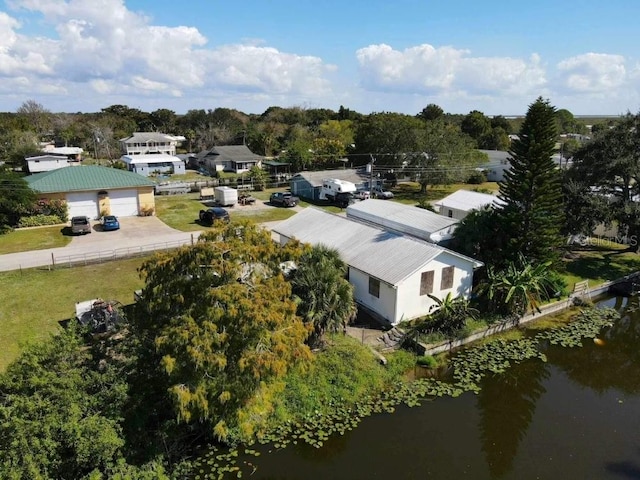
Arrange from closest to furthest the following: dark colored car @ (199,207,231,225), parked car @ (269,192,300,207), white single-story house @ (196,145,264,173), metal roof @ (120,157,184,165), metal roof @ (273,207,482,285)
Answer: metal roof @ (273,207,482,285)
dark colored car @ (199,207,231,225)
parked car @ (269,192,300,207)
metal roof @ (120,157,184,165)
white single-story house @ (196,145,264,173)

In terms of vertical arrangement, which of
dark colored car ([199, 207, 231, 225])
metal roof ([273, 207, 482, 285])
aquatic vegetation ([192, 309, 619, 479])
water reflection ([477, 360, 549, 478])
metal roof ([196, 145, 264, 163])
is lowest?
water reflection ([477, 360, 549, 478])

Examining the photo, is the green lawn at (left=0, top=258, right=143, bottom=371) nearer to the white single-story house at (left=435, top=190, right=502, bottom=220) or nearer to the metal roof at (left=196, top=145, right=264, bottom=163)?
the white single-story house at (left=435, top=190, right=502, bottom=220)

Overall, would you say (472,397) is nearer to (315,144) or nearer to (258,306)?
(258,306)

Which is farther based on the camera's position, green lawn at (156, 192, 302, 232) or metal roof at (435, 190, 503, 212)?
green lawn at (156, 192, 302, 232)

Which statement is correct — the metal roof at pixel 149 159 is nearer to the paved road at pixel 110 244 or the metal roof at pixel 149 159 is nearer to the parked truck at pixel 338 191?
the paved road at pixel 110 244

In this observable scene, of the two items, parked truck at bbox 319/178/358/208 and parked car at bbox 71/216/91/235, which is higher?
parked truck at bbox 319/178/358/208

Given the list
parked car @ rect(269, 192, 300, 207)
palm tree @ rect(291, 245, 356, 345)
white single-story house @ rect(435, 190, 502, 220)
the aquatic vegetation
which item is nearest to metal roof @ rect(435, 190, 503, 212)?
white single-story house @ rect(435, 190, 502, 220)

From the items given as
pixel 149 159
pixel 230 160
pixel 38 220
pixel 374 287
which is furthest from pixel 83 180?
pixel 374 287

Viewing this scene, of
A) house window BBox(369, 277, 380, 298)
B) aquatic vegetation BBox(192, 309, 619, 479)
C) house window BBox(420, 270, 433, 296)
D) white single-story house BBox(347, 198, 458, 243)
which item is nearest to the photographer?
aquatic vegetation BBox(192, 309, 619, 479)
